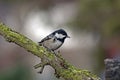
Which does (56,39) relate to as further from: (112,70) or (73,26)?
(73,26)

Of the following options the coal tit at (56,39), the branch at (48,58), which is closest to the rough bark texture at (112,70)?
the branch at (48,58)

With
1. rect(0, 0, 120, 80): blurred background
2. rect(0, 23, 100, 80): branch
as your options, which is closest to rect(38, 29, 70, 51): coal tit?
A: rect(0, 23, 100, 80): branch

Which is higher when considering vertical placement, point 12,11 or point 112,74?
point 12,11

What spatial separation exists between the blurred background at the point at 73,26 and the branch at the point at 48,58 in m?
5.46

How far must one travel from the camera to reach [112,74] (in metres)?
3.18

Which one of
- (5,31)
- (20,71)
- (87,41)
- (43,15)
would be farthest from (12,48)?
(5,31)

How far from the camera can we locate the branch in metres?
3.34

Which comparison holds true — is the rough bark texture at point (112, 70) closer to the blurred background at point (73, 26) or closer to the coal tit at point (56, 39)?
the coal tit at point (56, 39)

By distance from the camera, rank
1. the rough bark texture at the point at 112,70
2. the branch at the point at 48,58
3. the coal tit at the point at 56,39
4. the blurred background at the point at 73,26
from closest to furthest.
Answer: the rough bark texture at the point at 112,70 → the branch at the point at 48,58 → the coal tit at the point at 56,39 → the blurred background at the point at 73,26

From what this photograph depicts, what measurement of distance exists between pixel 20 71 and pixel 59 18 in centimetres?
1037

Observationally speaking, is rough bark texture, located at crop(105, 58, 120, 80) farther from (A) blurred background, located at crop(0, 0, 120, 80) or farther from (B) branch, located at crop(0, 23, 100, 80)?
(A) blurred background, located at crop(0, 0, 120, 80)

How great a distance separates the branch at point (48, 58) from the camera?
3.34 m

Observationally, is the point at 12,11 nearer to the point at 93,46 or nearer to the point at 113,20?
→ the point at 93,46

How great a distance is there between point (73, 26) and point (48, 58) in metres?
9.95
